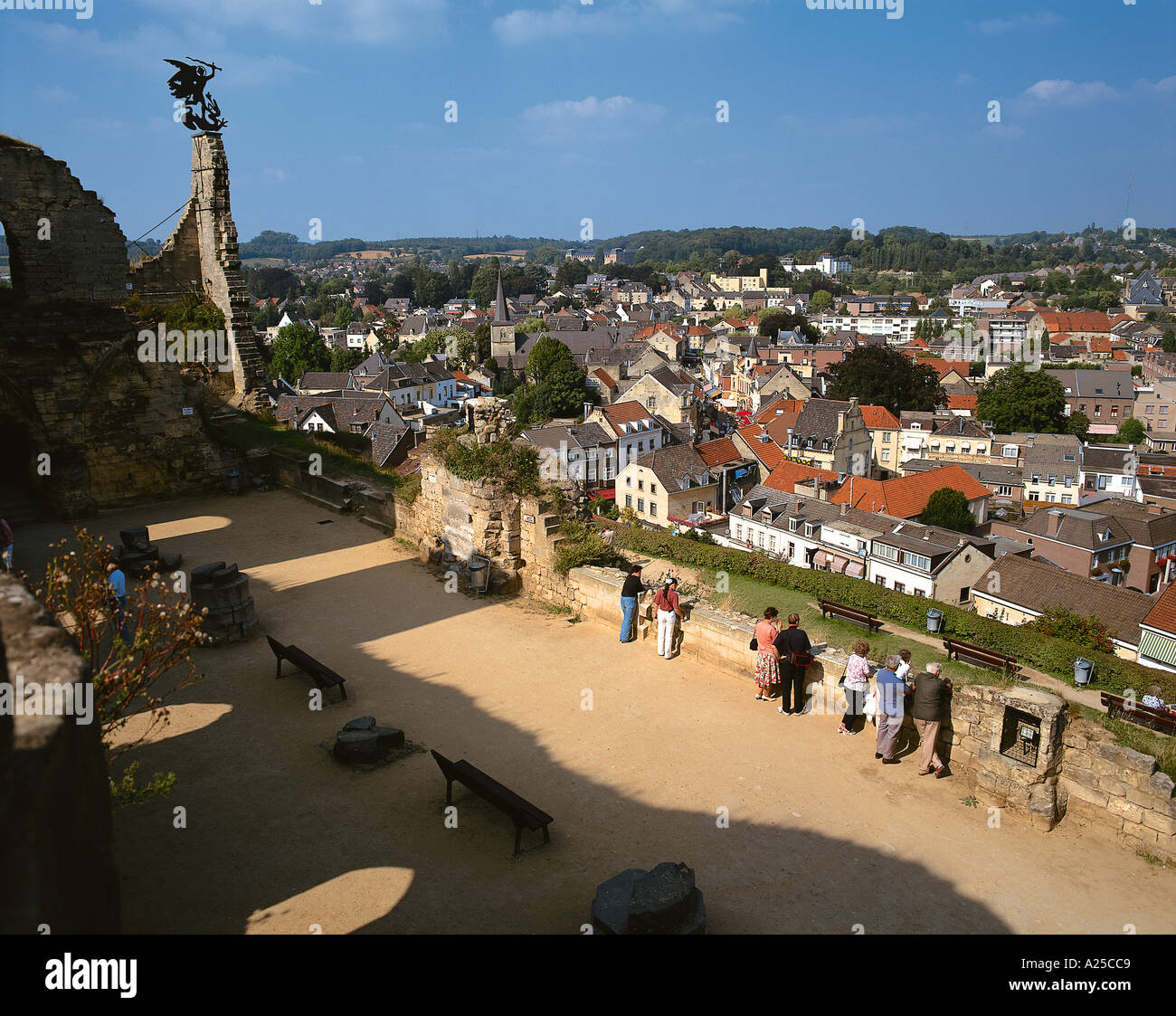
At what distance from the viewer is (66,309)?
17266 millimetres

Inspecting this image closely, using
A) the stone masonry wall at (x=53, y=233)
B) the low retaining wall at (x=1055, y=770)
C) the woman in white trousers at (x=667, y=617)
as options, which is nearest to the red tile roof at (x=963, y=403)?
the stone masonry wall at (x=53, y=233)

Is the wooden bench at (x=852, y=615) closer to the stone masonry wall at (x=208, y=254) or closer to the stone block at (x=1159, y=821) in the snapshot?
the stone block at (x=1159, y=821)

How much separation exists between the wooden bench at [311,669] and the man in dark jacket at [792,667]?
5246 millimetres

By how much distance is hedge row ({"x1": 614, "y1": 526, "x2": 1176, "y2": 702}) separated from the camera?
894 inches

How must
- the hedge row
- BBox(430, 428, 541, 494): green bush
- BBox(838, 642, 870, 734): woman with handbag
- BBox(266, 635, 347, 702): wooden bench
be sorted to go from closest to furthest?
BBox(838, 642, 870, 734): woman with handbag, BBox(266, 635, 347, 702): wooden bench, BBox(430, 428, 541, 494): green bush, the hedge row

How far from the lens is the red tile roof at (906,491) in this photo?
170 ft

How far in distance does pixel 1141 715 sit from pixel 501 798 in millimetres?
15164

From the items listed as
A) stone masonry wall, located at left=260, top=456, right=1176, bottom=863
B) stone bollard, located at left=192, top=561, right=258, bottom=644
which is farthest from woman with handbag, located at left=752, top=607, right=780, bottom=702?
stone bollard, located at left=192, top=561, right=258, bottom=644

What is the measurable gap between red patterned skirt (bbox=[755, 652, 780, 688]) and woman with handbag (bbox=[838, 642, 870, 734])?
34.2 inches

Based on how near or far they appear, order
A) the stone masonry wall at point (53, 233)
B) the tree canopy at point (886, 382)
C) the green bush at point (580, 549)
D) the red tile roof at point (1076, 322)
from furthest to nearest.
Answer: the red tile roof at point (1076, 322) < the tree canopy at point (886, 382) < the stone masonry wall at point (53, 233) < the green bush at point (580, 549)

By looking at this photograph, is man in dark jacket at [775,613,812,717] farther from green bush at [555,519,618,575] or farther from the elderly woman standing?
green bush at [555,519,618,575]

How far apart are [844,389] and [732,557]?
6419cm

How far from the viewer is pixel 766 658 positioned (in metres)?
9.62

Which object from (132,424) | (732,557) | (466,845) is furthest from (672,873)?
(732,557)
